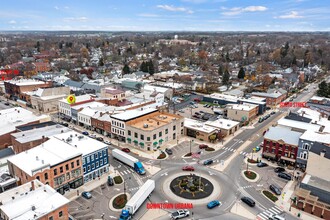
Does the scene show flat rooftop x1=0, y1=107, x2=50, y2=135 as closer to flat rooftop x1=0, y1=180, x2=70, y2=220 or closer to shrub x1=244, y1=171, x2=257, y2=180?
flat rooftop x1=0, y1=180, x2=70, y2=220

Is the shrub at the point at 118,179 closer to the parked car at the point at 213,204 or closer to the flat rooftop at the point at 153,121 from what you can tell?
the flat rooftop at the point at 153,121

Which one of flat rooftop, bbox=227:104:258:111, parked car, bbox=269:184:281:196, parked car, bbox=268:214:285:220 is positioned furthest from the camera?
flat rooftop, bbox=227:104:258:111

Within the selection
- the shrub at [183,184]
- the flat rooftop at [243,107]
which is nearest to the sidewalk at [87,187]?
the shrub at [183,184]

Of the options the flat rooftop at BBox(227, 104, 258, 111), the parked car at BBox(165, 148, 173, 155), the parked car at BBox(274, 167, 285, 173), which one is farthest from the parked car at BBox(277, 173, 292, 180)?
the flat rooftop at BBox(227, 104, 258, 111)

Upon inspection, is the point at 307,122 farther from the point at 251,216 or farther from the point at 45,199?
the point at 45,199

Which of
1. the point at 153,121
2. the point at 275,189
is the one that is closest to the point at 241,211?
the point at 275,189
